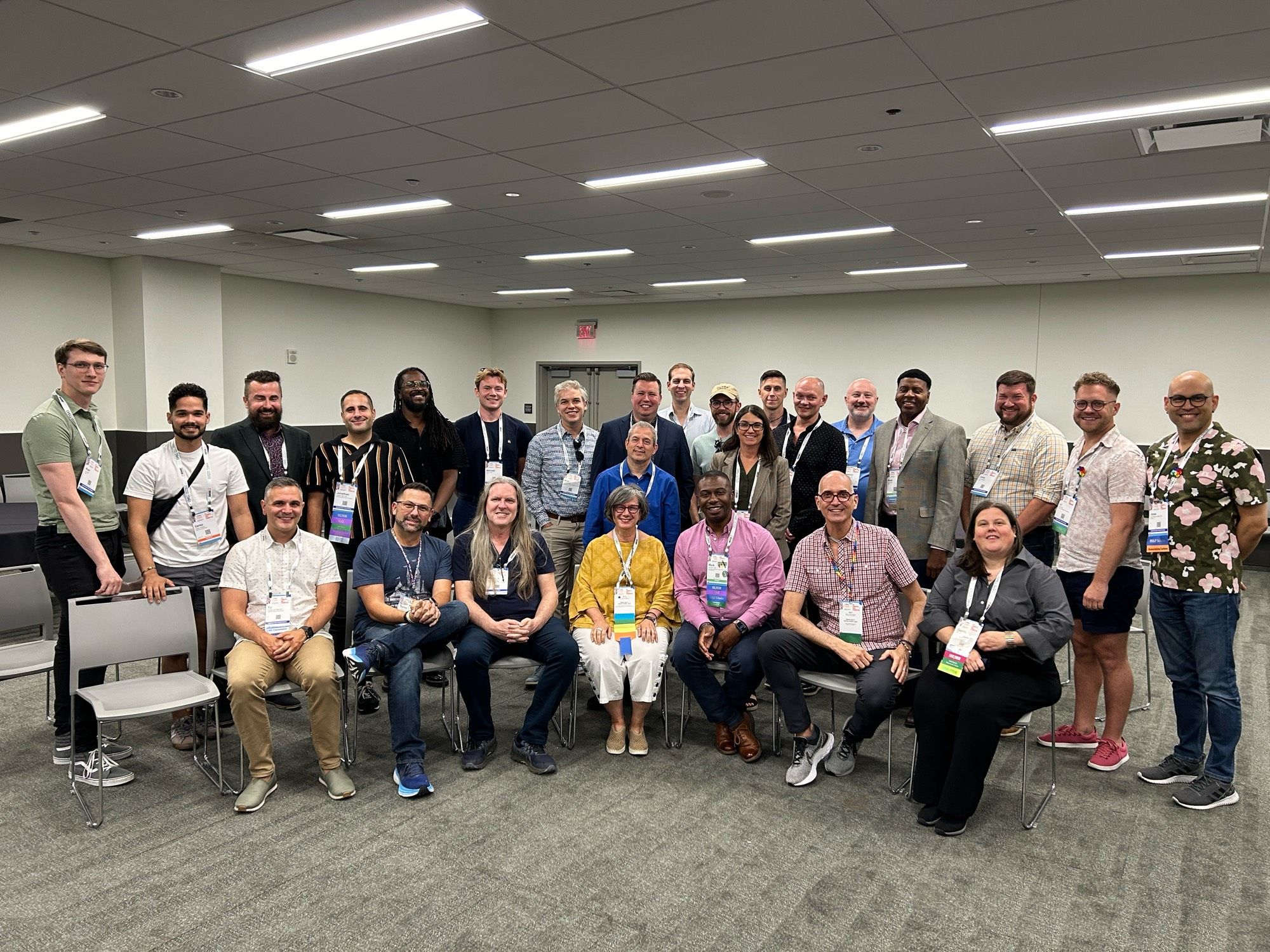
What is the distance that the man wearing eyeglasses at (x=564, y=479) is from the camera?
4.83 metres

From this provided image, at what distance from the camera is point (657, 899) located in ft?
9.09

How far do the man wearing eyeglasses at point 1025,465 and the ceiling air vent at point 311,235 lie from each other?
18.4 ft

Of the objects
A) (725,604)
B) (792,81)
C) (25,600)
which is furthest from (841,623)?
(25,600)

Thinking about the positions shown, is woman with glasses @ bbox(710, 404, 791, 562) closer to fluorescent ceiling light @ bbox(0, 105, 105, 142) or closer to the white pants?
the white pants

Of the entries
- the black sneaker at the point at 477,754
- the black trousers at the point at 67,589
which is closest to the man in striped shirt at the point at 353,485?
→ the black sneaker at the point at 477,754

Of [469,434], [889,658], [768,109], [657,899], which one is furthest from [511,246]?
[657,899]

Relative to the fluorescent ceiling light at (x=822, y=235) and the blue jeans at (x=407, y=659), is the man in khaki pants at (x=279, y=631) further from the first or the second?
the fluorescent ceiling light at (x=822, y=235)

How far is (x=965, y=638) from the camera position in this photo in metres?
Result: 3.33

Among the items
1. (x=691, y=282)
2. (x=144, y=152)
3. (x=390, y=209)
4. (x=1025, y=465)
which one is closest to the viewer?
(x=1025, y=465)

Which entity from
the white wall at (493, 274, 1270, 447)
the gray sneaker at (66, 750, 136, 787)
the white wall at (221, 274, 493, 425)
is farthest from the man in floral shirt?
the white wall at (221, 274, 493, 425)

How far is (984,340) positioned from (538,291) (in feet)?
18.1

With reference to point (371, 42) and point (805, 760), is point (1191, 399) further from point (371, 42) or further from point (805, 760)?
point (371, 42)

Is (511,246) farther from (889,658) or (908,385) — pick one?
(889,658)

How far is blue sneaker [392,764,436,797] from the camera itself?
3475 mm
